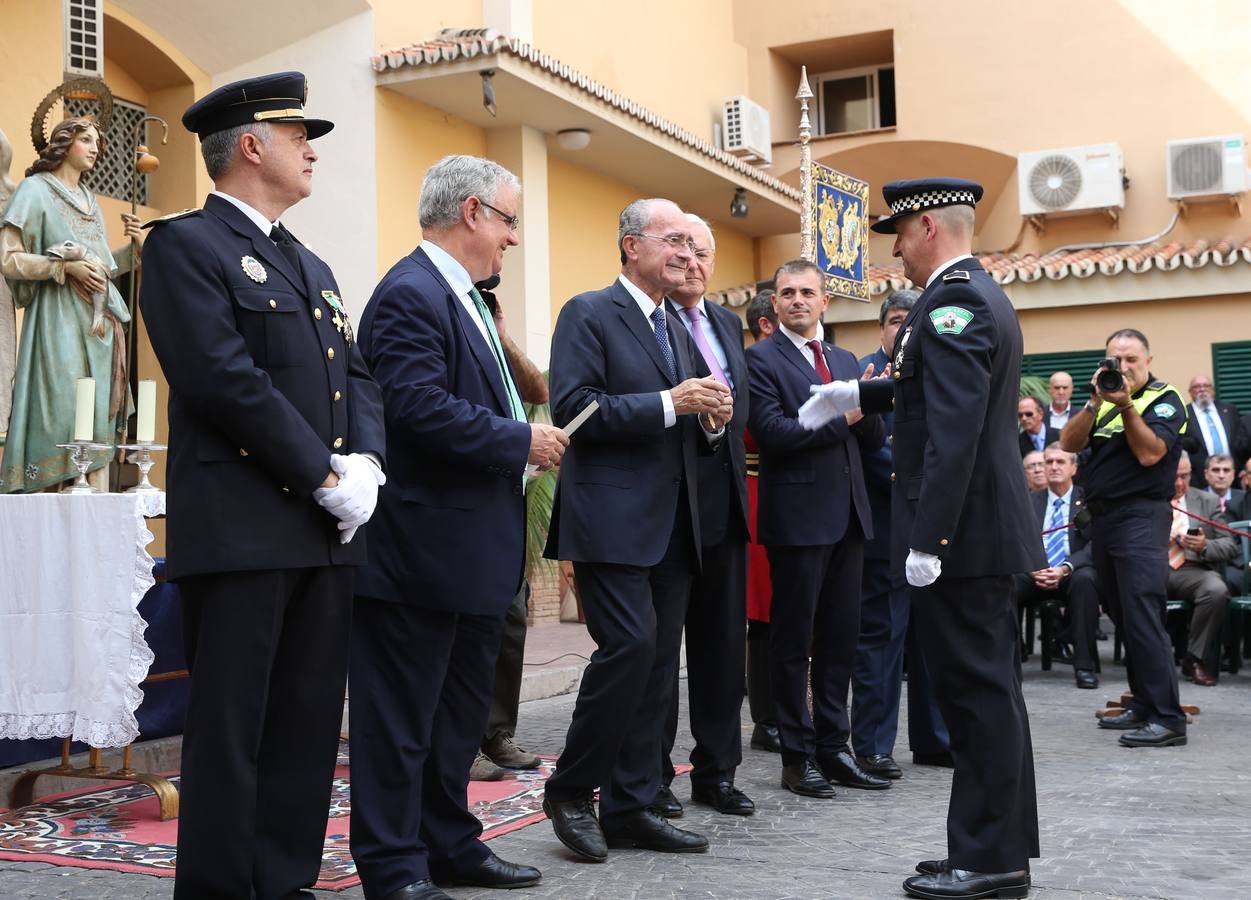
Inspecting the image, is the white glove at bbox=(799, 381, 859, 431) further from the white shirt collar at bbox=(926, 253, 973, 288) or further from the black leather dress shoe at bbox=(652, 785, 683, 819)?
the black leather dress shoe at bbox=(652, 785, 683, 819)

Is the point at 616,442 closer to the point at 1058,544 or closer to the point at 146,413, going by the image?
the point at 146,413

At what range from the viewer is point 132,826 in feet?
15.5

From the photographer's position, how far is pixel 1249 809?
16.7ft

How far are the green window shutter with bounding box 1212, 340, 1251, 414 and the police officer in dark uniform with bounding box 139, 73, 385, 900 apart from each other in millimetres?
14983

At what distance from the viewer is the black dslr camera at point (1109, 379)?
6.38m

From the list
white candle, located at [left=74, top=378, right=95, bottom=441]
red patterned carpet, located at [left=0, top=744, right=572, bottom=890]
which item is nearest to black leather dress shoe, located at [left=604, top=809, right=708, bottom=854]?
red patterned carpet, located at [left=0, top=744, right=572, bottom=890]

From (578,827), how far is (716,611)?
98cm

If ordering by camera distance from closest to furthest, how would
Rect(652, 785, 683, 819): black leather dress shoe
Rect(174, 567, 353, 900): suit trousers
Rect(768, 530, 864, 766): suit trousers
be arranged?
Rect(174, 567, 353, 900): suit trousers, Rect(652, 785, 683, 819): black leather dress shoe, Rect(768, 530, 864, 766): suit trousers

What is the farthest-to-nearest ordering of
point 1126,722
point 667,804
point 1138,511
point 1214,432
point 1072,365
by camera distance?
point 1072,365, point 1214,432, point 1126,722, point 1138,511, point 667,804

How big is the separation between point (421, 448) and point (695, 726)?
5.77 feet

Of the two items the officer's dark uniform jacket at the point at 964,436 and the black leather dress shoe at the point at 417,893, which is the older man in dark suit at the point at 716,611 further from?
the black leather dress shoe at the point at 417,893

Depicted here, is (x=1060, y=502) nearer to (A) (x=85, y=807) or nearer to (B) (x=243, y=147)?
(A) (x=85, y=807)

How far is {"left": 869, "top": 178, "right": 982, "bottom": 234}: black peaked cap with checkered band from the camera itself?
13.8 ft

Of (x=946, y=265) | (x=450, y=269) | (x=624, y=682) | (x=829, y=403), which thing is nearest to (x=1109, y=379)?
(x=829, y=403)
